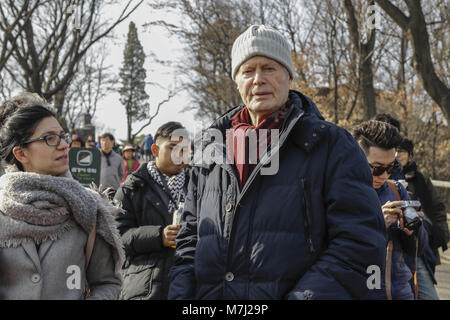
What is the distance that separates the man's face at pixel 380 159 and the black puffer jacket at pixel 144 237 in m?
1.49

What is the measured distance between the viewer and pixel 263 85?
2072 mm

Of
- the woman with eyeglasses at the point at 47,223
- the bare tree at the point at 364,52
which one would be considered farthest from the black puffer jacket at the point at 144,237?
the bare tree at the point at 364,52

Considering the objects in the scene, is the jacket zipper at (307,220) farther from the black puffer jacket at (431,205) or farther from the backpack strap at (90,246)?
the black puffer jacket at (431,205)

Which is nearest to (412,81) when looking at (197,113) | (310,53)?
(310,53)

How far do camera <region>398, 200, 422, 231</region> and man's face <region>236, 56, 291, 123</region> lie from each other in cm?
121

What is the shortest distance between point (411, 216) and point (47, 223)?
208 centimetres

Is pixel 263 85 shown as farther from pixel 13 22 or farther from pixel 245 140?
pixel 13 22

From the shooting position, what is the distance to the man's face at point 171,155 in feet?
11.9

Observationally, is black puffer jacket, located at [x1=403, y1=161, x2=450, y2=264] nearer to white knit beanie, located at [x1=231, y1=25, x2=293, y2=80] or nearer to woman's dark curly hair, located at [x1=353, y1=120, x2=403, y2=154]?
woman's dark curly hair, located at [x1=353, y1=120, x2=403, y2=154]

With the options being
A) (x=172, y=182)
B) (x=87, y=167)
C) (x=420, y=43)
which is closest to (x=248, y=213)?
(x=172, y=182)

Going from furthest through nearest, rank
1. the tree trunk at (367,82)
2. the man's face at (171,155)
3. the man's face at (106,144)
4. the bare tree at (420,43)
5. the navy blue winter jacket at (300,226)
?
the tree trunk at (367,82)
the man's face at (106,144)
the bare tree at (420,43)
the man's face at (171,155)
the navy blue winter jacket at (300,226)
